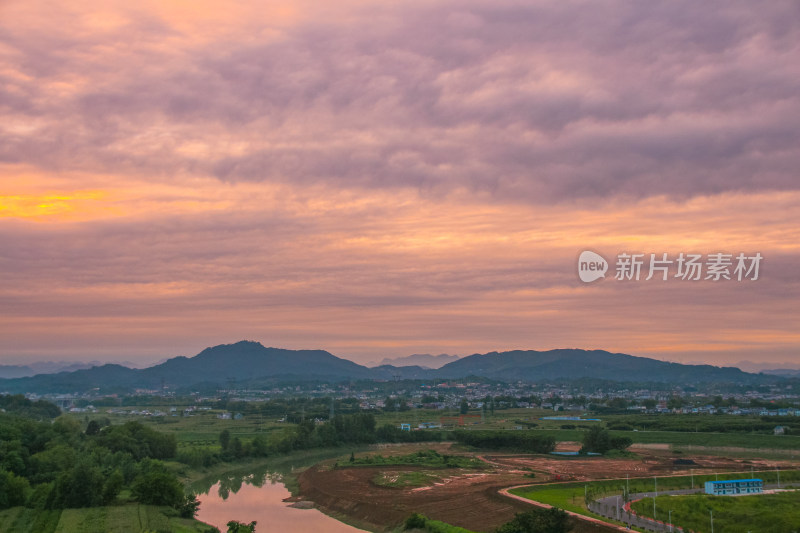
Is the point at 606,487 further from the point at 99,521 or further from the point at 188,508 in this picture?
the point at 99,521

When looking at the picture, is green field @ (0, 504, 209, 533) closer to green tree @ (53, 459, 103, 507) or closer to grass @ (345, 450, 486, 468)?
green tree @ (53, 459, 103, 507)

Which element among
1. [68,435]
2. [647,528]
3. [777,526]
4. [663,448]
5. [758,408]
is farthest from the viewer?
[758,408]

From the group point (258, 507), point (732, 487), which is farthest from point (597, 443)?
point (258, 507)

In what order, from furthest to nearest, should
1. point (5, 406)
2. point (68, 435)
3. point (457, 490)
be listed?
point (5, 406), point (68, 435), point (457, 490)

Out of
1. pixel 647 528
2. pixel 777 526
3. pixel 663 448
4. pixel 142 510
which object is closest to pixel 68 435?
pixel 142 510

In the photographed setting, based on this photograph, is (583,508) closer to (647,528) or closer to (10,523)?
(647,528)

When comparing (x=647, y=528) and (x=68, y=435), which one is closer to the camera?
(x=647, y=528)

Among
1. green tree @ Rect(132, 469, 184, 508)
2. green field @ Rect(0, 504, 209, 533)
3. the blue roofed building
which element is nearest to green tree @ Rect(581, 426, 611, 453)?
the blue roofed building
